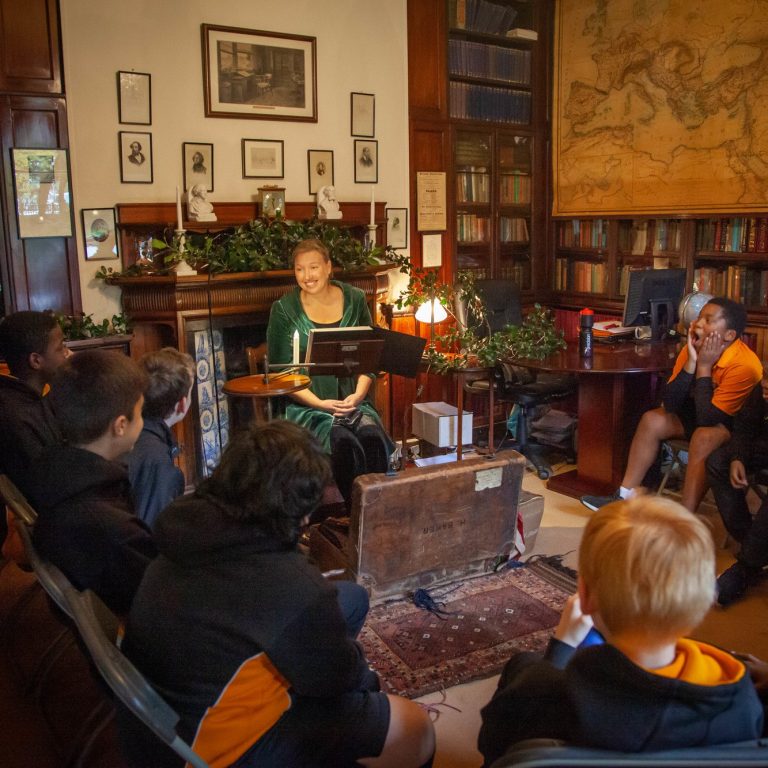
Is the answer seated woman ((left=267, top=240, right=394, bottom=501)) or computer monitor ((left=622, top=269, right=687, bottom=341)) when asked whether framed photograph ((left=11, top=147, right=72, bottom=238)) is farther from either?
computer monitor ((left=622, top=269, right=687, bottom=341))

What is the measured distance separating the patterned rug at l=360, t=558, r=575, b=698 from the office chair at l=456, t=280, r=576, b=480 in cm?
147

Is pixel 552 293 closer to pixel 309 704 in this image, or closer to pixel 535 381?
pixel 535 381

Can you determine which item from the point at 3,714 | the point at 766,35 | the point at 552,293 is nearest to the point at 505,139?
the point at 552,293

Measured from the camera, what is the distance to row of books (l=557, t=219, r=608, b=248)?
19.5ft

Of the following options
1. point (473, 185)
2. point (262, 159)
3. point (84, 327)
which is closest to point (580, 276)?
point (473, 185)

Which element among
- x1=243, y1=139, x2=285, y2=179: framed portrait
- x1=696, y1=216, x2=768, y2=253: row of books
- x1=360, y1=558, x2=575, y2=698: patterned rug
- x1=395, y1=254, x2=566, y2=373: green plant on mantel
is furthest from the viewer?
x1=696, y1=216, x2=768, y2=253: row of books

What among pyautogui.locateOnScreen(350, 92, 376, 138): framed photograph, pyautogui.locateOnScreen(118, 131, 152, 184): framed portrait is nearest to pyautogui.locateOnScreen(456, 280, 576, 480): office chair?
pyautogui.locateOnScreen(350, 92, 376, 138): framed photograph

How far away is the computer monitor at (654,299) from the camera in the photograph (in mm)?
4617

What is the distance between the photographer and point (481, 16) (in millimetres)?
5609

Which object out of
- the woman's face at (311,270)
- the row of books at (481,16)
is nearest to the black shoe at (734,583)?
the woman's face at (311,270)

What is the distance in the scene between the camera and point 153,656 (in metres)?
1.55

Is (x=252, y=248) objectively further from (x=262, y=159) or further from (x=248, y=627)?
(x=248, y=627)

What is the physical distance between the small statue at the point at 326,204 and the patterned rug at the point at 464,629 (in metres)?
2.47

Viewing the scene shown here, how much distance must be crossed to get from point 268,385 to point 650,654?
2.47 meters
